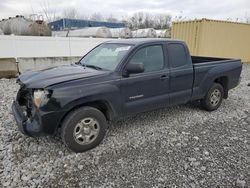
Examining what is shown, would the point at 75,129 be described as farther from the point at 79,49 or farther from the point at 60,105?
the point at 79,49

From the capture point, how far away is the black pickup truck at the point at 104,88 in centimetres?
308

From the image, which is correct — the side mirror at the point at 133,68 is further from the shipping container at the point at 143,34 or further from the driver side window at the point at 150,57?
the shipping container at the point at 143,34

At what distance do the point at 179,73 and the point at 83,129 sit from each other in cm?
219

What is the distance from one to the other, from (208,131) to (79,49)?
9.49 meters

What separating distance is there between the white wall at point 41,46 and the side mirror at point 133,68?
27.1 feet

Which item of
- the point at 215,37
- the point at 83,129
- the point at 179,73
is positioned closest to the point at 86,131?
the point at 83,129

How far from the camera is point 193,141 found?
3805 millimetres

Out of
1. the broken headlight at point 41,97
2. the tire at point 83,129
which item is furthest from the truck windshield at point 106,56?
the broken headlight at point 41,97

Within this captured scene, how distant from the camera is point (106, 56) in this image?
4078mm

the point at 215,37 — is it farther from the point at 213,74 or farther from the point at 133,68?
the point at 133,68

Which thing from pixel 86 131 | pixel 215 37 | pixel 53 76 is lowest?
pixel 86 131

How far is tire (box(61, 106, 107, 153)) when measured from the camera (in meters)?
3.19

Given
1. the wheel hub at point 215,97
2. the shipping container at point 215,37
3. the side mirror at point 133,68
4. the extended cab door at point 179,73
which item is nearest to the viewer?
the side mirror at point 133,68

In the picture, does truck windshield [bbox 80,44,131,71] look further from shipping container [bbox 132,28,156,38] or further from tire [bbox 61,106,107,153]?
shipping container [bbox 132,28,156,38]
